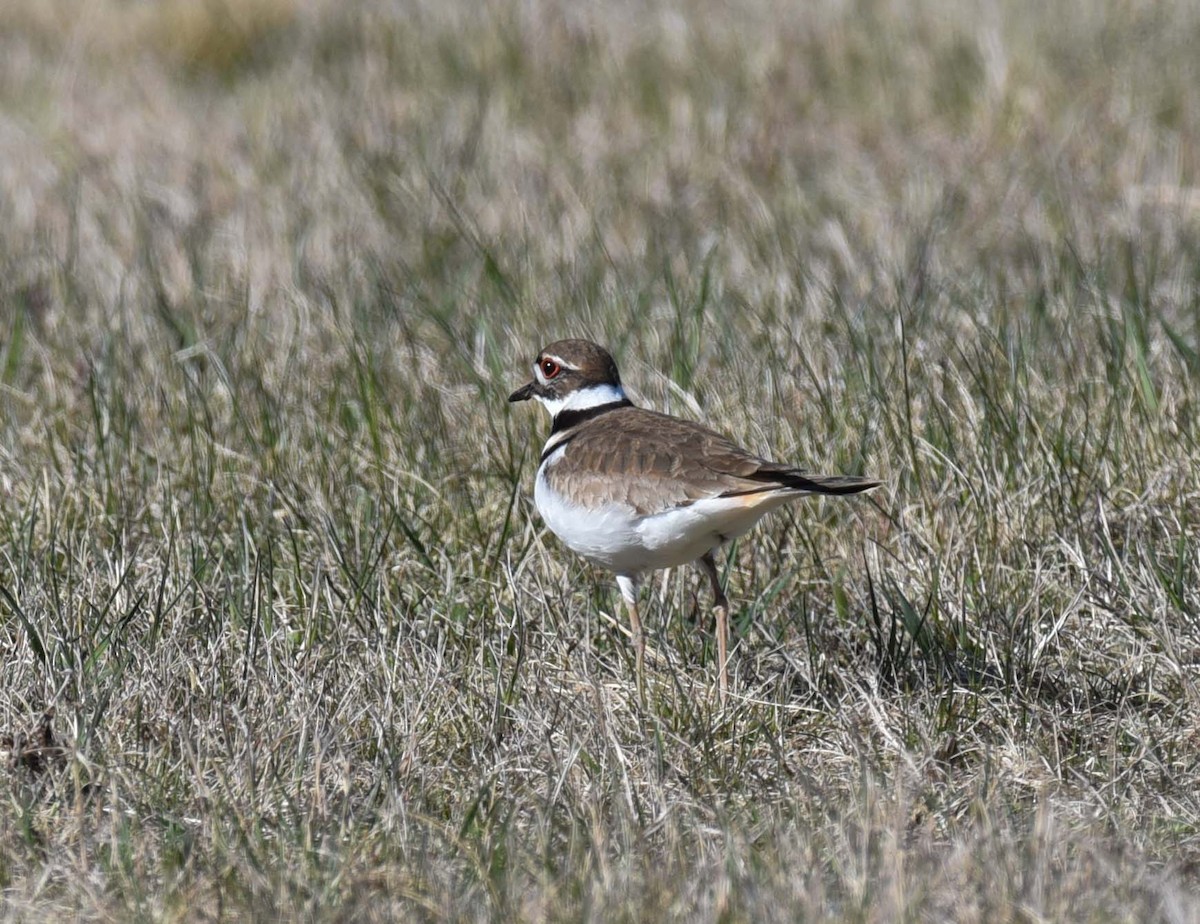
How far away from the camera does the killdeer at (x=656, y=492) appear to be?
4.14 meters

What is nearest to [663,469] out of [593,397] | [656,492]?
[656,492]

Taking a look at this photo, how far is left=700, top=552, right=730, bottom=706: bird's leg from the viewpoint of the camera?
4312 mm

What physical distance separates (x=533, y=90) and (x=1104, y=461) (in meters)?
5.19

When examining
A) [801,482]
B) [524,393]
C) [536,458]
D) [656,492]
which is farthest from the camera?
[536,458]

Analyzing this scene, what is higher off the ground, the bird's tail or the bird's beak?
the bird's tail

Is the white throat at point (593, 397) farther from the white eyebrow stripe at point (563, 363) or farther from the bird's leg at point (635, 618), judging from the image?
the bird's leg at point (635, 618)

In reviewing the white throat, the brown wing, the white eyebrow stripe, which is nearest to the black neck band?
the white throat

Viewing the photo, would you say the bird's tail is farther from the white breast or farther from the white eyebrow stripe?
the white eyebrow stripe

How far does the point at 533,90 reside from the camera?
9.59 m

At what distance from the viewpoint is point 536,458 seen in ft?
18.9

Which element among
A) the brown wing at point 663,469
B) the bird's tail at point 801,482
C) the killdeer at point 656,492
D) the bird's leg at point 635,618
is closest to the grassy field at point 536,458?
the bird's leg at point 635,618

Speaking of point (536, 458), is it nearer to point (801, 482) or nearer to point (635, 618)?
point (635, 618)

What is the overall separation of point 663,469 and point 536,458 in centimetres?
150

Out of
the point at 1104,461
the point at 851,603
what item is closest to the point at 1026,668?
the point at 851,603
